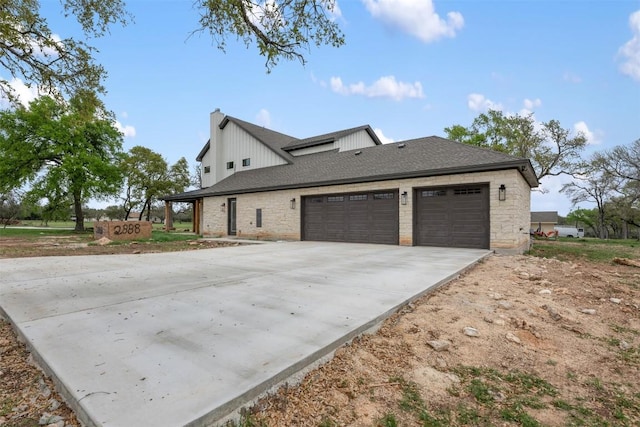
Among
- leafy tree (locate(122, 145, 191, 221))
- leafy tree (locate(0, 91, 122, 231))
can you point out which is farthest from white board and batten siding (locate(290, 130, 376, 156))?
leafy tree (locate(122, 145, 191, 221))

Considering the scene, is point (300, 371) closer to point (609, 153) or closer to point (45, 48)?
point (45, 48)

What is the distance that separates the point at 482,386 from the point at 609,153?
114 feet

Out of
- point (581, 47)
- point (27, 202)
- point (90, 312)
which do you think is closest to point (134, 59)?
point (90, 312)

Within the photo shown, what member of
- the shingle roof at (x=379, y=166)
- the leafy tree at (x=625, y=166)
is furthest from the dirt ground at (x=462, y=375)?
the leafy tree at (x=625, y=166)

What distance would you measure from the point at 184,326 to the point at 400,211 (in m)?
9.52

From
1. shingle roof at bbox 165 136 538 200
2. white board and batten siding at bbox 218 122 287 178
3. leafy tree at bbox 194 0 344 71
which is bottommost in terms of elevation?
shingle roof at bbox 165 136 538 200

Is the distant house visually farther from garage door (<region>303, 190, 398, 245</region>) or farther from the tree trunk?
the tree trunk

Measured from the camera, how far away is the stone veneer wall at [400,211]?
9.28 metres

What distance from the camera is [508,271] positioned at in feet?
21.2

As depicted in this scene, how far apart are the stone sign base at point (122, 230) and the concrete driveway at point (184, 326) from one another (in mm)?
9486

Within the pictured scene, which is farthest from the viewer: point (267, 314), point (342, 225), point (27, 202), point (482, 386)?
point (27, 202)

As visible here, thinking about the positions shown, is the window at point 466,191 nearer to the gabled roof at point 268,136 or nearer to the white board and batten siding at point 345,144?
the white board and batten siding at point 345,144

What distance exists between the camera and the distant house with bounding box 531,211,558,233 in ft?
147

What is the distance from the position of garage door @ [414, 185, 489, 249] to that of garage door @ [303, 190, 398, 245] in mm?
1014
